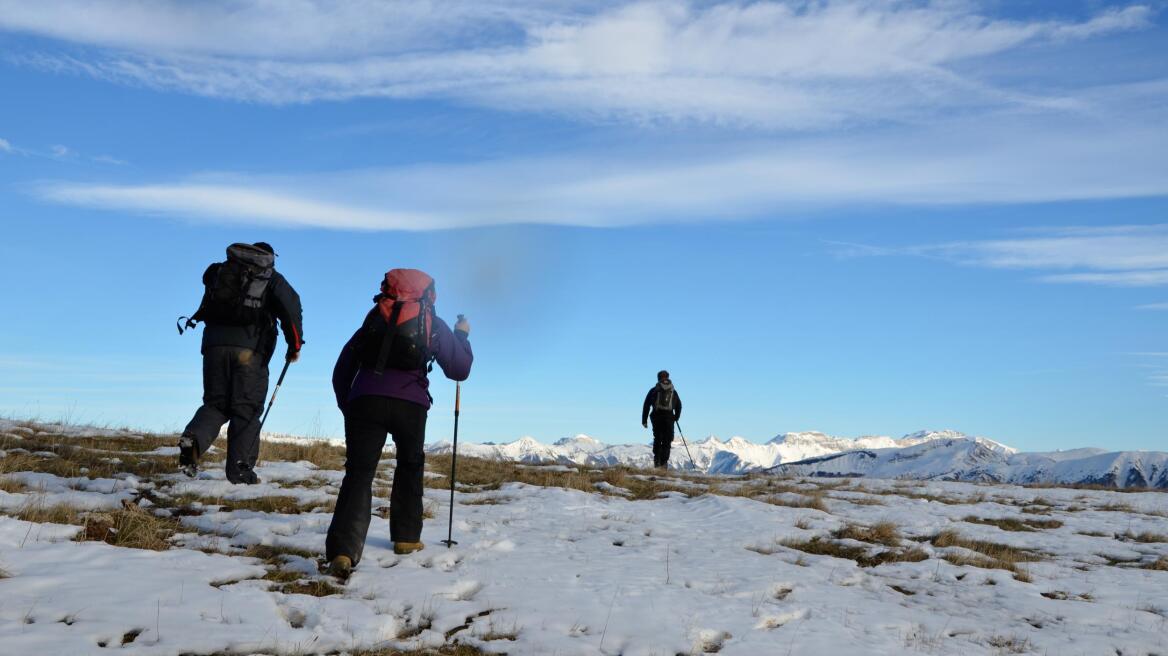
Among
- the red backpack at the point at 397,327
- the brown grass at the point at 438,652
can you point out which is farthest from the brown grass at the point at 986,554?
the red backpack at the point at 397,327

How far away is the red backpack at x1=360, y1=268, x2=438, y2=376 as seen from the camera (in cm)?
791

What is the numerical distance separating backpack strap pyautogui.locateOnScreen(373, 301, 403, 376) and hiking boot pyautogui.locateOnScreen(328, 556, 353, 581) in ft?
5.54

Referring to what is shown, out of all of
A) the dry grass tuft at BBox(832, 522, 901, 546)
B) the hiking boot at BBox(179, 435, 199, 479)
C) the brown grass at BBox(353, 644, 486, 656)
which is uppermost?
the hiking boot at BBox(179, 435, 199, 479)

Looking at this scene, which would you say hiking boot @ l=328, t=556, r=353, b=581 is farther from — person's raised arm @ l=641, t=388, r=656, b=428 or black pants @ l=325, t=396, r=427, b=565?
person's raised arm @ l=641, t=388, r=656, b=428

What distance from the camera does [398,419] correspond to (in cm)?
803

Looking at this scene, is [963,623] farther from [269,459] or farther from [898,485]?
[898,485]

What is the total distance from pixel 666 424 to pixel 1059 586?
16346 mm

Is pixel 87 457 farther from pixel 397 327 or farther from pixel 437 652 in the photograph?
pixel 437 652

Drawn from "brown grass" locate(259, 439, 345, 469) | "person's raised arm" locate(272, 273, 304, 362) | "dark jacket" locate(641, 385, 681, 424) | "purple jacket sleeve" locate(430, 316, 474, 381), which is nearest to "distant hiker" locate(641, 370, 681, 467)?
"dark jacket" locate(641, 385, 681, 424)

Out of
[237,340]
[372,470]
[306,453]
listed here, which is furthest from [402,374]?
[306,453]

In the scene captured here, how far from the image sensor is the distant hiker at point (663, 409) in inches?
1003

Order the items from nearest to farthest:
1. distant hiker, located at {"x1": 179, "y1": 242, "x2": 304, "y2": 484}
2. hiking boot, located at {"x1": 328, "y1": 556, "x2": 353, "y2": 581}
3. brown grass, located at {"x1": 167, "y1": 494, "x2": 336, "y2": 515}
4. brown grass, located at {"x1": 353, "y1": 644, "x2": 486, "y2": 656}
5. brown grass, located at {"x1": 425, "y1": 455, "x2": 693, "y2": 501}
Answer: brown grass, located at {"x1": 353, "y1": 644, "x2": 486, "y2": 656}, hiking boot, located at {"x1": 328, "y1": 556, "x2": 353, "y2": 581}, brown grass, located at {"x1": 167, "y1": 494, "x2": 336, "y2": 515}, distant hiker, located at {"x1": 179, "y1": 242, "x2": 304, "y2": 484}, brown grass, located at {"x1": 425, "y1": 455, "x2": 693, "y2": 501}

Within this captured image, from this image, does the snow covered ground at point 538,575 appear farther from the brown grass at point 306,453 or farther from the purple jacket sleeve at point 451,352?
the purple jacket sleeve at point 451,352

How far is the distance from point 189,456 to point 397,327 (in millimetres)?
5001
